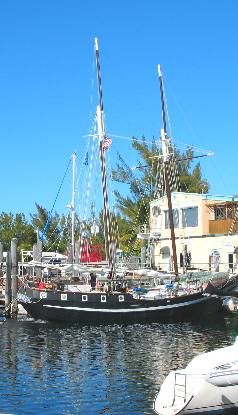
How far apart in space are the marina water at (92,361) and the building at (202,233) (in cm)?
1649

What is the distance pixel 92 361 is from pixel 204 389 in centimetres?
1219

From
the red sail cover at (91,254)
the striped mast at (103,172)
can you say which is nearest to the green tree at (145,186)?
the red sail cover at (91,254)

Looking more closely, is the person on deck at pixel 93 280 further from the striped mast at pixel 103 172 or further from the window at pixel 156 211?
the window at pixel 156 211

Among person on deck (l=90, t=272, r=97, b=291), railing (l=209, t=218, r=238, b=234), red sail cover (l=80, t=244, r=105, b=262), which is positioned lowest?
person on deck (l=90, t=272, r=97, b=291)

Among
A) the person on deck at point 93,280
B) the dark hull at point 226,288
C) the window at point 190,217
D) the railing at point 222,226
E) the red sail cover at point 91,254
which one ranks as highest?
the window at point 190,217

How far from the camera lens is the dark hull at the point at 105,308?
4203 cm

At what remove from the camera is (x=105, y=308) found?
42.1 meters

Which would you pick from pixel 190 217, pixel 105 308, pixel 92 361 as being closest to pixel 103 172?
pixel 105 308

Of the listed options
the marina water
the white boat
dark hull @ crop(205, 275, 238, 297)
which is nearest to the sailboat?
the marina water

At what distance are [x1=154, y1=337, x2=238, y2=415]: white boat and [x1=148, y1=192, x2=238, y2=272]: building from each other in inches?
1612

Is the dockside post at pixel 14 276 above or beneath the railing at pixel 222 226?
beneath

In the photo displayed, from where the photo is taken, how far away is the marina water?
2031 centimetres

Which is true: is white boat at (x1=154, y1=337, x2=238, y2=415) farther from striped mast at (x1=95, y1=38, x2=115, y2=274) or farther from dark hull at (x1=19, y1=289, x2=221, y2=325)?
striped mast at (x1=95, y1=38, x2=115, y2=274)

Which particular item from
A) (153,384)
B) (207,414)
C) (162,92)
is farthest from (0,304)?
(207,414)
